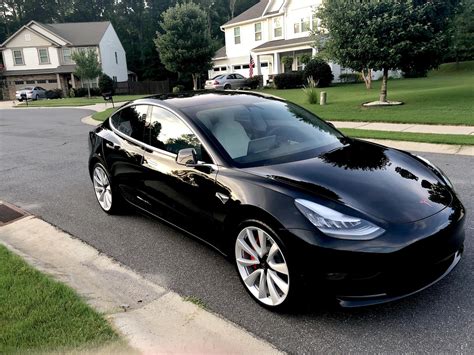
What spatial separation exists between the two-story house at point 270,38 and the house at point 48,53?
16676 millimetres

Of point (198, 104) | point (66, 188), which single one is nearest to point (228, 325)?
point (198, 104)

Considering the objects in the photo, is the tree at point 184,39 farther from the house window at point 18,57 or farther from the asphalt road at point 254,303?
the asphalt road at point 254,303

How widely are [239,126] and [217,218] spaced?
3.37 feet

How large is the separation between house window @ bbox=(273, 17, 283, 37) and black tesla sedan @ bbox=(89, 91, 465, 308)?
3611 cm

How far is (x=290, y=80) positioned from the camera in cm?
3206

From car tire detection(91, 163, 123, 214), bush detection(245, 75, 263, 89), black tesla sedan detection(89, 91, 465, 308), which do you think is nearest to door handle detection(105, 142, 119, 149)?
black tesla sedan detection(89, 91, 465, 308)

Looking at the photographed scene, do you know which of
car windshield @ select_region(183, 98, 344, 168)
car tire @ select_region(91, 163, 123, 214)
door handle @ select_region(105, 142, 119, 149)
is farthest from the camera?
car tire @ select_region(91, 163, 123, 214)

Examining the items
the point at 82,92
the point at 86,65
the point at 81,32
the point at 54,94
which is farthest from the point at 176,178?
the point at 81,32

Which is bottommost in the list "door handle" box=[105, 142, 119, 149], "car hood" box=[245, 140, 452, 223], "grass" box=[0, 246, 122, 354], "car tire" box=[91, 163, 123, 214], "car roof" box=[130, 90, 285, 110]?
"grass" box=[0, 246, 122, 354]

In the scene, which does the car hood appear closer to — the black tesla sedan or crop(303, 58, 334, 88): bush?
the black tesla sedan

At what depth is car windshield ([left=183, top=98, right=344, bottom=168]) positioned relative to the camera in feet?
13.0

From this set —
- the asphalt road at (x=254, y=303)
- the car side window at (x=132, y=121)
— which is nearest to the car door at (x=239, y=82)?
the asphalt road at (x=254, y=303)

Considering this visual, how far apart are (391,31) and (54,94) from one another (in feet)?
140

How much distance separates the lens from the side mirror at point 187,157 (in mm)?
3830
